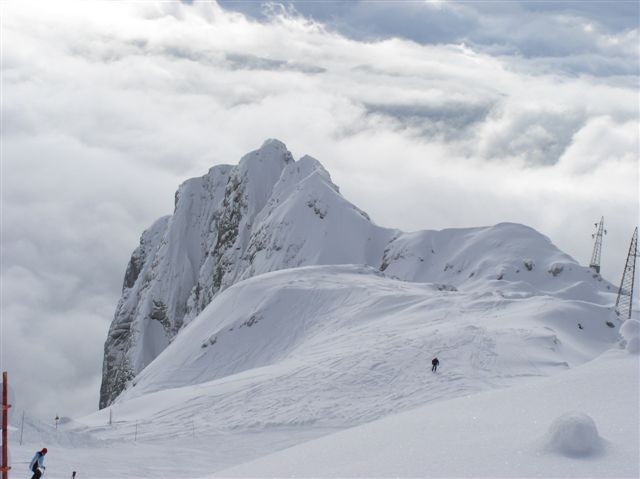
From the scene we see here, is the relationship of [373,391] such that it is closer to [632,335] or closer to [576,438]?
[632,335]

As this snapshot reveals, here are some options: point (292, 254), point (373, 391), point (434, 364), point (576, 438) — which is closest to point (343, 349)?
point (373, 391)

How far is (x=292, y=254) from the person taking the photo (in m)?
130

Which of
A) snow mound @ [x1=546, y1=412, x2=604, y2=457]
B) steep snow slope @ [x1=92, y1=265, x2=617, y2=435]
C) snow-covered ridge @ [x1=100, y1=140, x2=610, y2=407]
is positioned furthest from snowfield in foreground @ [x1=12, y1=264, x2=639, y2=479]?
snow-covered ridge @ [x1=100, y1=140, x2=610, y2=407]

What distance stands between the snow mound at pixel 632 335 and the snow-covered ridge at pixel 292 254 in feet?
170

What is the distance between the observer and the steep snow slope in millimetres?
39094

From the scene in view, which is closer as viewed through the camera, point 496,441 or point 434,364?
point 496,441

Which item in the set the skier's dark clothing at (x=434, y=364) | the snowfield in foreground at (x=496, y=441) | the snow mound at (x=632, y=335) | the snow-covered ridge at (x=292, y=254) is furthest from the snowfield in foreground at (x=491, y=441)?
the snow-covered ridge at (x=292, y=254)

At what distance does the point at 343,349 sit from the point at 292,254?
265 feet

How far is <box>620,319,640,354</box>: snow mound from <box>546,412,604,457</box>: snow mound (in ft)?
38.0

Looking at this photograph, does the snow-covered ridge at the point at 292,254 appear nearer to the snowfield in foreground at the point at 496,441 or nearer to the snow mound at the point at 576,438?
the snowfield in foreground at the point at 496,441

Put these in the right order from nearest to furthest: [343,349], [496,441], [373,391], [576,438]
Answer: [576,438], [496,441], [373,391], [343,349]

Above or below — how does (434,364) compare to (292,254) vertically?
below

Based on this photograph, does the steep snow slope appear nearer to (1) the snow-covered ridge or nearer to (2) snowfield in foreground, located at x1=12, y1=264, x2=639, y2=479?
(2) snowfield in foreground, located at x1=12, y1=264, x2=639, y2=479

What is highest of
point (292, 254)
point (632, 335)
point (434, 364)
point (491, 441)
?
point (292, 254)
